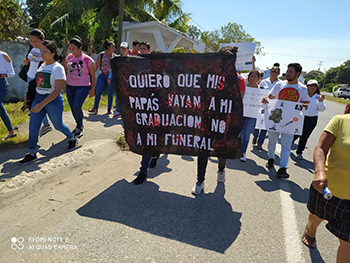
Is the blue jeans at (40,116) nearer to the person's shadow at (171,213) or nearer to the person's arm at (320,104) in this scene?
the person's shadow at (171,213)

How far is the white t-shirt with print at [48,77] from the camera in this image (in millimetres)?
4094

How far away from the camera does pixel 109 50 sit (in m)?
7.20

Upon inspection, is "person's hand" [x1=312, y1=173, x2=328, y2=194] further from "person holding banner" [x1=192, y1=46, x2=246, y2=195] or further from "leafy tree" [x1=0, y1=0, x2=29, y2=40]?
"leafy tree" [x1=0, y1=0, x2=29, y2=40]

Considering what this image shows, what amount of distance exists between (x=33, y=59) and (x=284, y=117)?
4785mm

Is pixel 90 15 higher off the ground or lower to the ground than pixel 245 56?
higher

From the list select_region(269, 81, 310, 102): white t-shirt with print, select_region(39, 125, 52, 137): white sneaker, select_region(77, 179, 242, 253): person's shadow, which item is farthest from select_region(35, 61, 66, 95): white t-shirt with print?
select_region(269, 81, 310, 102): white t-shirt with print

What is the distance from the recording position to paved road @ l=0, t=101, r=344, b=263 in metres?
2.48

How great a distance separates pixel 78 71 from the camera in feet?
16.6

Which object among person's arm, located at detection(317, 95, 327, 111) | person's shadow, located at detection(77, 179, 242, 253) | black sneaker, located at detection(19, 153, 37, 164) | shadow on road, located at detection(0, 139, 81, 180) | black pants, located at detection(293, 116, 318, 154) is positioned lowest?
person's shadow, located at detection(77, 179, 242, 253)

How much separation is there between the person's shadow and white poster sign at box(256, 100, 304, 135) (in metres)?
1.81

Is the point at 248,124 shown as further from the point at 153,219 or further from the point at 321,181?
the point at 321,181

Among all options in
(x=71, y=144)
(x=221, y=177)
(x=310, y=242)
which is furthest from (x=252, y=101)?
(x=71, y=144)

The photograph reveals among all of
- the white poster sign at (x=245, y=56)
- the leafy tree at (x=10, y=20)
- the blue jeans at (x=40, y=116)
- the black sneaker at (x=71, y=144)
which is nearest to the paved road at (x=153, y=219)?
the blue jeans at (x=40, y=116)

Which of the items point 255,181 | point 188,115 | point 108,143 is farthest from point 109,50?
point 255,181
